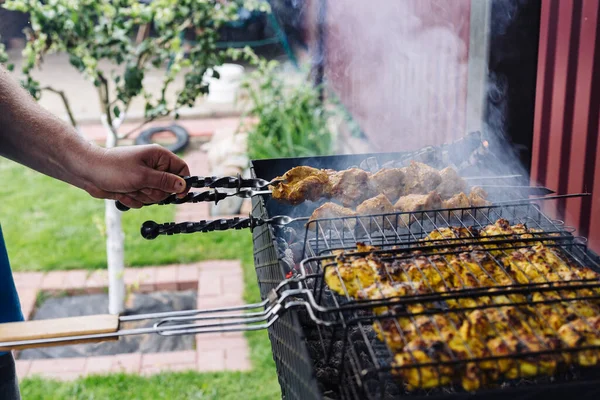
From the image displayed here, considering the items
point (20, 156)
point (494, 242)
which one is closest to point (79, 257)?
point (20, 156)

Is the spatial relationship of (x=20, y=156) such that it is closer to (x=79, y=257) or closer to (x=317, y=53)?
(x=79, y=257)

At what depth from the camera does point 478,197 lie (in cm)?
288

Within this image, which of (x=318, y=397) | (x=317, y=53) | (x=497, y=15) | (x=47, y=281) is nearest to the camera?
(x=318, y=397)

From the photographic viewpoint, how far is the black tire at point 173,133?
31.8 ft

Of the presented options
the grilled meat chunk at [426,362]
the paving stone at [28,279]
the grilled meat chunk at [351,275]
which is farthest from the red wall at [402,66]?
the paving stone at [28,279]

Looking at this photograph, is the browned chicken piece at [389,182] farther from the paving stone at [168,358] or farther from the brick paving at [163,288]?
the paving stone at [168,358]

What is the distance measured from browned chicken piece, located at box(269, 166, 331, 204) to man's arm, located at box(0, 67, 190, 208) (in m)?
0.45

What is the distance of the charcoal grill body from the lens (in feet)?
5.75

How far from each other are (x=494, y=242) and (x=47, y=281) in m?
5.01

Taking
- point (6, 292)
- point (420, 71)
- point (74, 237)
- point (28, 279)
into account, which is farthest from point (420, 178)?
point (74, 237)

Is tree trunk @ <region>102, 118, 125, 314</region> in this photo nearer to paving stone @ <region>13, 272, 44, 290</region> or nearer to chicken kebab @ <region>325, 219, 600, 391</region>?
paving stone @ <region>13, 272, 44, 290</region>

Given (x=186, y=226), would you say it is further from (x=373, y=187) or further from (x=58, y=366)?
(x=58, y=366)

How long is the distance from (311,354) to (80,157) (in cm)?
134

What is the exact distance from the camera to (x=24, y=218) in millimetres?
7734
